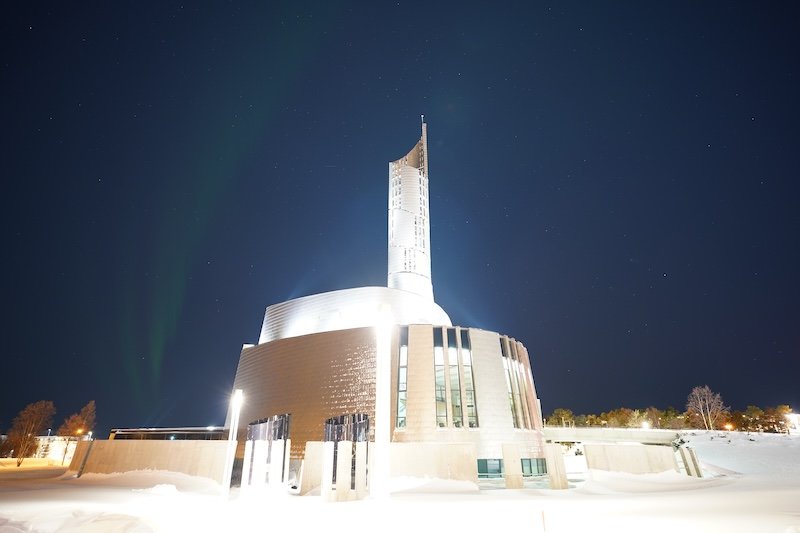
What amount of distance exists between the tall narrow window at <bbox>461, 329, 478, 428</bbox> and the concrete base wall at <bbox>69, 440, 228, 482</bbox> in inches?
748

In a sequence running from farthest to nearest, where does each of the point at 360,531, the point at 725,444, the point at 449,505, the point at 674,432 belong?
the point at 674,432 < the point at 725,444 < the point at 449,505 < the point at 360,531

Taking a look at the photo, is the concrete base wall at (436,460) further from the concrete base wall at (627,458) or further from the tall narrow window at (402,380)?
the tall narrow window at (402,380)

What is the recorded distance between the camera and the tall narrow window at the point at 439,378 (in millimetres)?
32750

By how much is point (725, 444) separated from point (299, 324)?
4281 centimetres

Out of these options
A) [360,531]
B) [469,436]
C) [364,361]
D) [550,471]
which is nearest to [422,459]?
[550,471]

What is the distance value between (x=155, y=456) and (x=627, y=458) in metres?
25.8

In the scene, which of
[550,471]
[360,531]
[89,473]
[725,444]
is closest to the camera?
[360,531]

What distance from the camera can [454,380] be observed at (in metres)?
34.6

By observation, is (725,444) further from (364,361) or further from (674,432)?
(364,361)

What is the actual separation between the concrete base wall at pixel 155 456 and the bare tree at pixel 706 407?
276ft

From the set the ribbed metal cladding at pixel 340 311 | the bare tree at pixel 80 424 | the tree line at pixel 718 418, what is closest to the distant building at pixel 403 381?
the ribbed metal cladding at pixel 340 311

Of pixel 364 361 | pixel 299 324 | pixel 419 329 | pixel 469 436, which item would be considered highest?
pixel 299 324

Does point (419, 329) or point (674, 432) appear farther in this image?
point (674, 432)

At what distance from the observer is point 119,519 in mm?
9875
